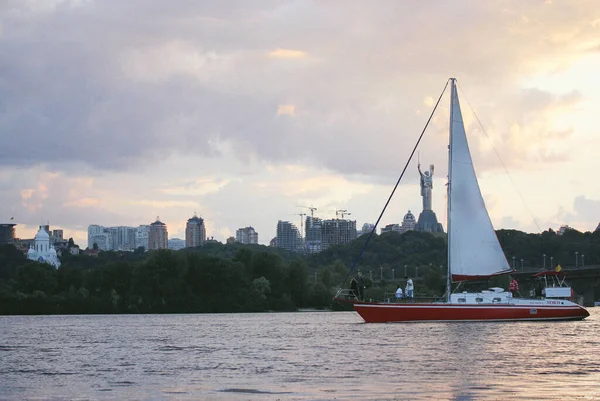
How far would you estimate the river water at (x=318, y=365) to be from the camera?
142ft

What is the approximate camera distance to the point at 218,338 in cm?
8719

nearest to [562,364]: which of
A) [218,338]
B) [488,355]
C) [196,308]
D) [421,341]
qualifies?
[488,355]

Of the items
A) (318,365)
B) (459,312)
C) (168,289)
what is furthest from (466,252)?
(168,289)

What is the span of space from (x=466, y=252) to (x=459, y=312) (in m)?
5.30

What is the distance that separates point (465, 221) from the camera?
9419 cm

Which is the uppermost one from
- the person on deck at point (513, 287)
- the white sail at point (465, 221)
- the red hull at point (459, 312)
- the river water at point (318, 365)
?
the white sail at point (465, 221)

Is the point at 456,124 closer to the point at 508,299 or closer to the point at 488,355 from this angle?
the point at 508,299

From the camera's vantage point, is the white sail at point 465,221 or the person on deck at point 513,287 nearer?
the white sail at point 465,221

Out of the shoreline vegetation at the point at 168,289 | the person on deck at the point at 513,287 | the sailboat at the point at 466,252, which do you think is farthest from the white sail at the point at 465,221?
the shoreline vegetation at the point at 168,289

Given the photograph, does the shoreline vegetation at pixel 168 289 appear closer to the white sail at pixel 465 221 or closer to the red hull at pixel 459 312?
the red hull at pixel 459 312

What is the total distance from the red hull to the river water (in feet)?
4.64

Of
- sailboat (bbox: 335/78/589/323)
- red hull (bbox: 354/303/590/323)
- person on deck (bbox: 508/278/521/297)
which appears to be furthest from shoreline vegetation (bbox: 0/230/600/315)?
sailboat (bbox: 335/78/589/323)

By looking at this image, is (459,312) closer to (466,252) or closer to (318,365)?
(466,252)

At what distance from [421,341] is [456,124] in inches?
1024
